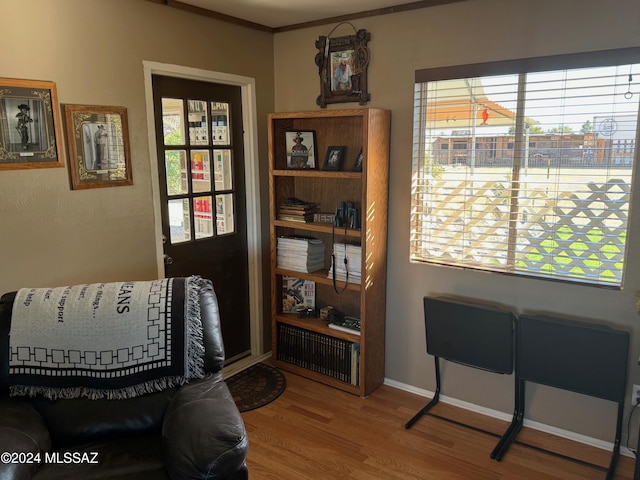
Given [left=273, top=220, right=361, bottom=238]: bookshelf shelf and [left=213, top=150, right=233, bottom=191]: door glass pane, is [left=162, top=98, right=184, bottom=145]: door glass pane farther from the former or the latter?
[left=273, top=220, right=361, bottom=238]: bookshelf shelf

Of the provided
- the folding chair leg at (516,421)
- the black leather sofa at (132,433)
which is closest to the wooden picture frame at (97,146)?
the black leather sofa at (132,433)

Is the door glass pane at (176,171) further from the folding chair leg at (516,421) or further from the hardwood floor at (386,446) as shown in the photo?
the folding chair leg at (516,421)

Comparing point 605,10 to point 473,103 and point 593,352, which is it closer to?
point 473,103

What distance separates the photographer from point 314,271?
3383 mm

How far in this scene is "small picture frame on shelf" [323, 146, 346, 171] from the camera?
128 inches

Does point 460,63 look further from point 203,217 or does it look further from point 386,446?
point 386,446

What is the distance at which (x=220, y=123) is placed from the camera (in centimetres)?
331

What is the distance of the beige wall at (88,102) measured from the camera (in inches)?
92.0

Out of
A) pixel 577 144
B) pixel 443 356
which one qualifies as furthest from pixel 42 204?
pixel 577 144

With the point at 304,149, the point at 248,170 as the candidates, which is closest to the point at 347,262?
the point at 304,149

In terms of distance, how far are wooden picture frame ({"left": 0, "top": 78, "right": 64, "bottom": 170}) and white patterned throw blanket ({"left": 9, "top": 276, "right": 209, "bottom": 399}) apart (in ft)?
2.13

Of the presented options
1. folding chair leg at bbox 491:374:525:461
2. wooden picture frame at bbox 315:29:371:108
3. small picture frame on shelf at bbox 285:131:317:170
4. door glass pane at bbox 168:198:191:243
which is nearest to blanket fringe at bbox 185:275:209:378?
door glass pane at bbox 168:198:191:243

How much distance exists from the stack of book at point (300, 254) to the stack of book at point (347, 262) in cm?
18

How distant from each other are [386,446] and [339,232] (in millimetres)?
1222
